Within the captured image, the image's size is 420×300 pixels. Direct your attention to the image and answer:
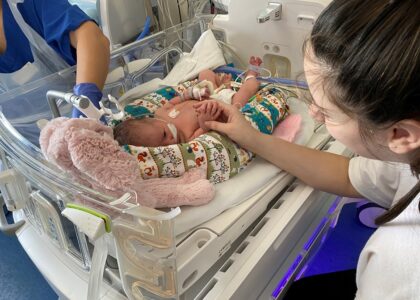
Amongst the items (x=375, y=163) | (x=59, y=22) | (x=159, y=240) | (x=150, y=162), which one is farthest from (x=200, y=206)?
(x=59, y=22)

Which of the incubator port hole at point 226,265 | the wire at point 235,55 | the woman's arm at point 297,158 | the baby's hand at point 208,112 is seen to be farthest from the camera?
the wire at point 235,55

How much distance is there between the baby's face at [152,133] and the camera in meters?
1.02

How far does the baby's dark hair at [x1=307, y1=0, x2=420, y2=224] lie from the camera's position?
0.43 meters

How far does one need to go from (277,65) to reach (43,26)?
33.6 inches

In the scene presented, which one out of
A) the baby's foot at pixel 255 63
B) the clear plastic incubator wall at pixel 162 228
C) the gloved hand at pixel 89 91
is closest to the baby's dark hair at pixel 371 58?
the clear plastic incubator wall at pixel 162 228

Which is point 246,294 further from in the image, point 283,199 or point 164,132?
point 164,132

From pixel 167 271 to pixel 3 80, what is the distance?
38.6 inches

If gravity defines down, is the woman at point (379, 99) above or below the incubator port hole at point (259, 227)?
above

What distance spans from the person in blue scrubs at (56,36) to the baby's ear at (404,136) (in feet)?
2.74

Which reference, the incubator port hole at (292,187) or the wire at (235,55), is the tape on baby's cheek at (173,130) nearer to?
the incubator port hole at (292,187)

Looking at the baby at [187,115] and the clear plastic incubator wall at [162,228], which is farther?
the baby at [187,115]

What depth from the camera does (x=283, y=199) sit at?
971 millimetres

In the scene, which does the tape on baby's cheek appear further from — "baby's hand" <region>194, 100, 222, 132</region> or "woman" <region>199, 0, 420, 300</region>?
"woman" <region>199, 0, 420, 300</region>

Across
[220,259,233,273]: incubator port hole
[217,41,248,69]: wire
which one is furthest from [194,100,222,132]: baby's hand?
[217,41,248,69]: wire
